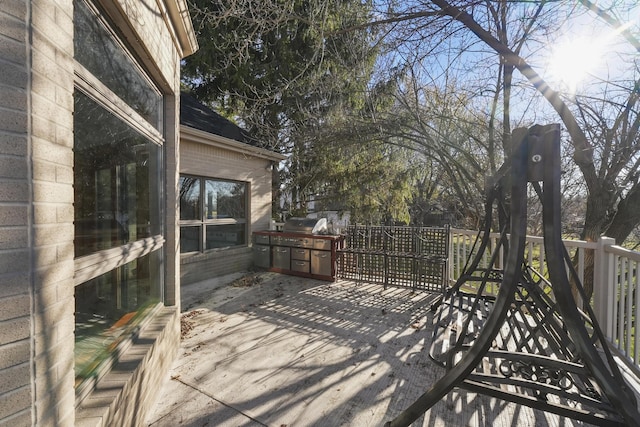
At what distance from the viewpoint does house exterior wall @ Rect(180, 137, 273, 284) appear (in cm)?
625

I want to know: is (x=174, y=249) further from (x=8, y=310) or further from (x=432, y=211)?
(x=432, y=211)

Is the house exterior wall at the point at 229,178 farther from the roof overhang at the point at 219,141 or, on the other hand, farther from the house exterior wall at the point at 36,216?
the house exterior wall at the point at 36,216

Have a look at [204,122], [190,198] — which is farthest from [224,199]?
[204,122]

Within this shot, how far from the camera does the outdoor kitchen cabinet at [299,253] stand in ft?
21.3

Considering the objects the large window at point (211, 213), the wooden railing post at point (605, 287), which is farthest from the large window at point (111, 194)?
the wooden railing post at point (605, 287)

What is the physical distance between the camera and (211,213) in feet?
22.7

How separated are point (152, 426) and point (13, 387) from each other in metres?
1.51

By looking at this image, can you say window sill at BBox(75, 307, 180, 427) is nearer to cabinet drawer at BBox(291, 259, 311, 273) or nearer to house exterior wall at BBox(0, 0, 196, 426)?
house exterior wall at BBox(0, 0, 196, 426)

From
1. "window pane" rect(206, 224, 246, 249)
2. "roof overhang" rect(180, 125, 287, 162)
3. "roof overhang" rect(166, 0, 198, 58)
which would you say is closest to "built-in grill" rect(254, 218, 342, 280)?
"window pane" rect(206, 224, 246, 249)

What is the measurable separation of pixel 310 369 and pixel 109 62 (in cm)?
314

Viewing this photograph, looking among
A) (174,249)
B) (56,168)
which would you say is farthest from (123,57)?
(174,249)

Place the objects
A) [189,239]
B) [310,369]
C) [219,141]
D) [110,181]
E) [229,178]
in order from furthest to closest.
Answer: [229,178] → [219,141] → [189,239] → [310,369] → [110,181]

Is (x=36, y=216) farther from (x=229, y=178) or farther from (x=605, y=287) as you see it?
(x=229, y=178)

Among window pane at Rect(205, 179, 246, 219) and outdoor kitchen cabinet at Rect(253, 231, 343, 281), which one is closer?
outdoor kitchen cabinet at Rect(253, 231, 343, 281)
